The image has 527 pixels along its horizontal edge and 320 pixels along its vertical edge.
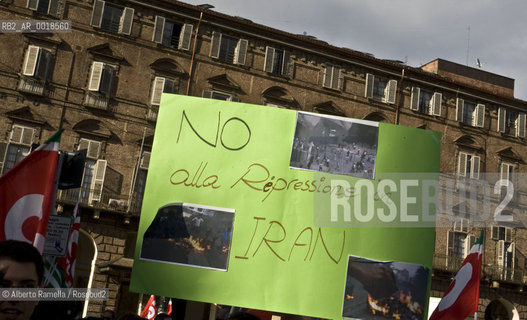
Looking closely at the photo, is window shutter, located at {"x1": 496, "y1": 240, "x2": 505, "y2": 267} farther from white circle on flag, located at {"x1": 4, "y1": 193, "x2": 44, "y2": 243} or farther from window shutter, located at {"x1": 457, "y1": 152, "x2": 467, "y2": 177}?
white circle on flag, located at {"x1": 4, "y1": 193, "x2": 44, "y2": 243}

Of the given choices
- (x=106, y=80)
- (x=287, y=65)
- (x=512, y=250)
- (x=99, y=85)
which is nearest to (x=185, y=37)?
(x=106, y=80)

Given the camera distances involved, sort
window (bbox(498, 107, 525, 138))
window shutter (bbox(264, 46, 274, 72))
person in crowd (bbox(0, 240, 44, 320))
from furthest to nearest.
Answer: window (bbox(498, 107, 525, 138)), window shutter (bbox(264, 46, 274, 72)), person in crowd (bbox(0, 240, 44, 320))

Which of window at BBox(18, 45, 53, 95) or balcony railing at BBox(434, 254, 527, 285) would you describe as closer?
window at BBox(18, 45, 53, 95)

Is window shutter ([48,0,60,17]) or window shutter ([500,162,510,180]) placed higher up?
window shutter ([48,0,60,17])

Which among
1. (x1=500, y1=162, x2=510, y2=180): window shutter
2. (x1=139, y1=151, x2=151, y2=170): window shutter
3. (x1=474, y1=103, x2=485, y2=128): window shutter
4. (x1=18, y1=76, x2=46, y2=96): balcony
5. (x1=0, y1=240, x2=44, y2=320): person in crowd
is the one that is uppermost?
(x1=474, y1=103, x2=485, y2=128): window shutter

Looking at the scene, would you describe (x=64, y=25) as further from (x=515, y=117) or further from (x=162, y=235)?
(x=515, y=117)

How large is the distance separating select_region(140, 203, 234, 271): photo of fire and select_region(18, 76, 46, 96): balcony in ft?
67.2

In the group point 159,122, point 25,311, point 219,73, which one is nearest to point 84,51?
point 219,73

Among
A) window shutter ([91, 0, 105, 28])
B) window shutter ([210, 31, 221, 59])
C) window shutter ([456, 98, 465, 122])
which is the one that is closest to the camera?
window shutter ([91, 0, 105, 28])

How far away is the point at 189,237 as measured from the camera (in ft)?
20.8

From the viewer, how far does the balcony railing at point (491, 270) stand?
1160 inches

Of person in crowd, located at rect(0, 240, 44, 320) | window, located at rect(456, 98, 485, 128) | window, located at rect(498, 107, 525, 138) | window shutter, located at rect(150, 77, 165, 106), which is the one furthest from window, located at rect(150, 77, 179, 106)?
person in crowd, located at rect(0, 240, 44, 320)

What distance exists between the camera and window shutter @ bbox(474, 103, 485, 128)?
32250mm

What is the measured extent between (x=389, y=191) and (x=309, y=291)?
135cm
